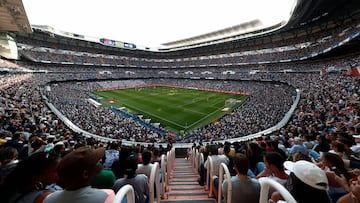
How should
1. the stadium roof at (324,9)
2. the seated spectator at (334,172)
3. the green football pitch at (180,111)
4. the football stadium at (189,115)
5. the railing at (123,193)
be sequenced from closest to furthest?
1. the railing at (123,193)
2. the football stadium at (189,115)
3. the seated spectator at (334,172)
4. the green football pitch at (180,111)
5. the stadium roof at (324,9)

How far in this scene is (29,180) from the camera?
1.96 metres

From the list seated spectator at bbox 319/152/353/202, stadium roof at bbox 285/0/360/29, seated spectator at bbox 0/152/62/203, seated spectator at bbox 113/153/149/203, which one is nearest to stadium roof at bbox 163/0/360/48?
stadium roof at bbox 285/0/360/29

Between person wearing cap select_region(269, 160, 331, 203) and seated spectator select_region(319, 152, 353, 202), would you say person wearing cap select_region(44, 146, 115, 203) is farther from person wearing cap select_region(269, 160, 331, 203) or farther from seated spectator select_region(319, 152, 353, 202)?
seated spectator select_region(319, 152, 353, 202)

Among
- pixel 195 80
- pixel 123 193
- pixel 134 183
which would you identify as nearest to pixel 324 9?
pixel 195 80

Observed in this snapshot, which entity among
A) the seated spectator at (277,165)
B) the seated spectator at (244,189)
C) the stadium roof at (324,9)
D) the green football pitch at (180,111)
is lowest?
the seated spectator at (244,189)

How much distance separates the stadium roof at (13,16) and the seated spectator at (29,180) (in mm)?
20247

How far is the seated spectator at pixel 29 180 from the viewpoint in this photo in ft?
6.03

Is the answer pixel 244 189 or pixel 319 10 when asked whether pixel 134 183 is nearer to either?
pixel 244 189

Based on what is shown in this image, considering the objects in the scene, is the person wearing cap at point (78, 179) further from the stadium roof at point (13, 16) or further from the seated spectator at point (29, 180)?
the stadium roof at point (13, 16)

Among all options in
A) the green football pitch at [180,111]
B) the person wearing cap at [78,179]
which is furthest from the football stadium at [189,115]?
the green football pitch at [180,111]

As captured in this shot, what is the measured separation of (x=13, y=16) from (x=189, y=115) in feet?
76.3

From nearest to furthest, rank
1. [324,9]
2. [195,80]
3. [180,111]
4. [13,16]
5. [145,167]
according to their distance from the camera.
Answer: [145,167]
[13,16]
[324,9]
[180,111]
[195,80]

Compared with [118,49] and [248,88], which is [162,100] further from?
[118,49]

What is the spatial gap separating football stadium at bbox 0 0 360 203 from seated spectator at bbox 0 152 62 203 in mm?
11
